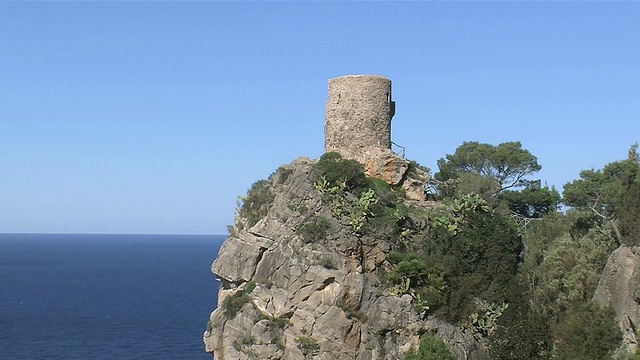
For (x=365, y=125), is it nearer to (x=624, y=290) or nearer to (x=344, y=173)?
(x=344, y=173)

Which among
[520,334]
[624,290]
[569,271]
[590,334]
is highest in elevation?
[569,271]

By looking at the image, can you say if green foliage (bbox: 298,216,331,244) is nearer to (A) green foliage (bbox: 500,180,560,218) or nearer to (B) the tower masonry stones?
(B) the tower masonry stones

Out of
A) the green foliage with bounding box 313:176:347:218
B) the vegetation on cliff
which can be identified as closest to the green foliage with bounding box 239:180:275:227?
the vegetation on cliff

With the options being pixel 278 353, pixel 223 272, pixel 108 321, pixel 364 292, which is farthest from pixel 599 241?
pixel 108 321

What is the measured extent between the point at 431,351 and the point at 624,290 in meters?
6.81

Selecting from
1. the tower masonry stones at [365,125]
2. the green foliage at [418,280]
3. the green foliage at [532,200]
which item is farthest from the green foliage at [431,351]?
the green foliage at [532,200]

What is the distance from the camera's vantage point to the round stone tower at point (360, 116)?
3219cm

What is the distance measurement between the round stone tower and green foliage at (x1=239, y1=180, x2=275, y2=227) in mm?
3582

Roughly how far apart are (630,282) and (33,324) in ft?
200

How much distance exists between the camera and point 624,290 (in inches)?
961

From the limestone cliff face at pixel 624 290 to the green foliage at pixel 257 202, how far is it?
1352cm

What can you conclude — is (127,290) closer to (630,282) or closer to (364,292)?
(364,292)

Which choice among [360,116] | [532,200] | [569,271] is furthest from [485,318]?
[532,200]

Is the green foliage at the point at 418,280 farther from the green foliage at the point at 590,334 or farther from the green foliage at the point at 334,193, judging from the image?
the green foliage at the point at 590,334
